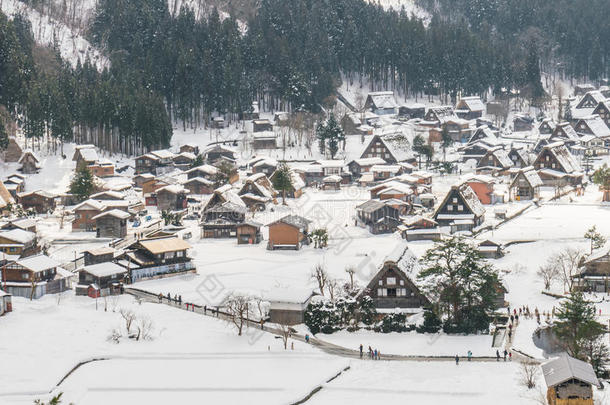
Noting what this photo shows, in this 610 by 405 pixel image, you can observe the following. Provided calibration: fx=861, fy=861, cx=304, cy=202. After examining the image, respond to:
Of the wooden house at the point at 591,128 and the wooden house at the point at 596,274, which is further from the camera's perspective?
the wooden house at the point at 591,128

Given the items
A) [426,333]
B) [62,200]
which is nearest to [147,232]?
[62,200]

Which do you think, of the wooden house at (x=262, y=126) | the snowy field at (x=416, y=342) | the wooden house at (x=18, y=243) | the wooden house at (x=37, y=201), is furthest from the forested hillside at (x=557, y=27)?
the snowy field at (x=416, y=342)

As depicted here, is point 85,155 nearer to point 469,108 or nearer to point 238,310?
point 238,310

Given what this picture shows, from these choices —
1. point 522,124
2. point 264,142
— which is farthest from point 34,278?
point 522,124

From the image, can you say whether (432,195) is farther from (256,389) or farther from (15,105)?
(15,105)

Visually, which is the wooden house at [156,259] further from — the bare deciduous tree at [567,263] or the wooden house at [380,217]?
the bare deciduous tree at [567,263]

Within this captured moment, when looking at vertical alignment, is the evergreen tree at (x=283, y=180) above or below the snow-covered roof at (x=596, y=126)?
below
